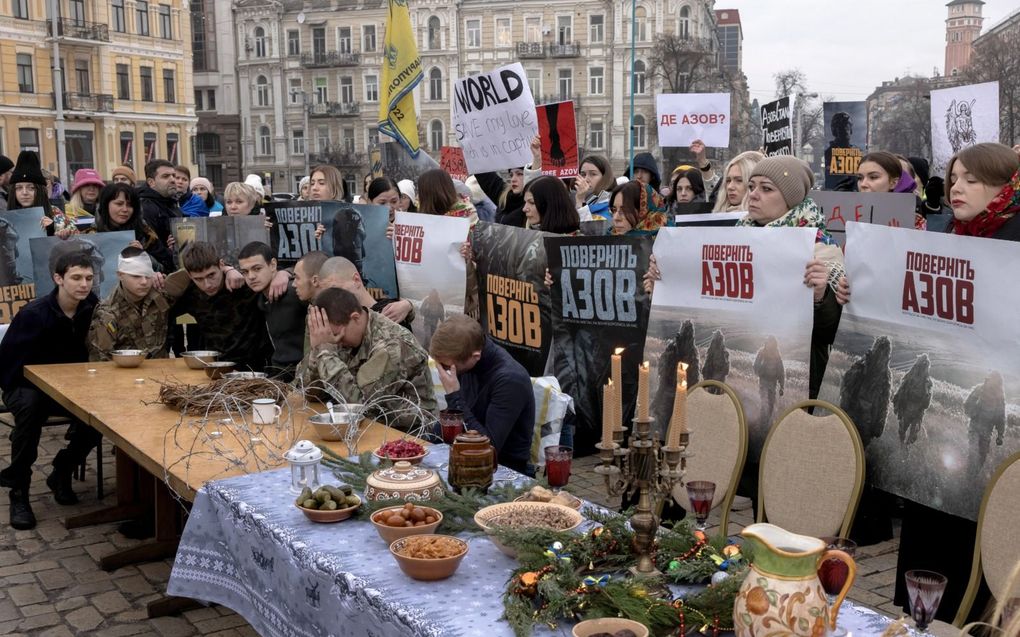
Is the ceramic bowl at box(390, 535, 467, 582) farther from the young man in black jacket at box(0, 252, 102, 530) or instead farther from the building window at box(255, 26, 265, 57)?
the building window at box(255, 26, 265, 57)

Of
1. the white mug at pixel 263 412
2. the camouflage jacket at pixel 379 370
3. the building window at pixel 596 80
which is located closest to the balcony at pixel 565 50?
the building window at pixel 596 80

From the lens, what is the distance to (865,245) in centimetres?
460

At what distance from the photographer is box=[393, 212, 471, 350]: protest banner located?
25.3 ft

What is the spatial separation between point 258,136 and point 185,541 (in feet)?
233

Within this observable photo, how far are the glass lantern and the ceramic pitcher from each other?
202cm

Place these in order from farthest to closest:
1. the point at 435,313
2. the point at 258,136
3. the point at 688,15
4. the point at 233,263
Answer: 1. the point at 258,136
2. the point at 688,15
3. the point at 233,263
4. the point at 435,313

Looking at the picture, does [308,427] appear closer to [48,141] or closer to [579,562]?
[579,562]

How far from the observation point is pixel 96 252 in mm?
8344

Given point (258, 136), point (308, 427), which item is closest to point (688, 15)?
point (258, 136)

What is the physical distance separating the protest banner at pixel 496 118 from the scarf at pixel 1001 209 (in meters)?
4.58

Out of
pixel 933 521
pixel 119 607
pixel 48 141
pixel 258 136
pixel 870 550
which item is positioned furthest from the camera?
pixel 258 136

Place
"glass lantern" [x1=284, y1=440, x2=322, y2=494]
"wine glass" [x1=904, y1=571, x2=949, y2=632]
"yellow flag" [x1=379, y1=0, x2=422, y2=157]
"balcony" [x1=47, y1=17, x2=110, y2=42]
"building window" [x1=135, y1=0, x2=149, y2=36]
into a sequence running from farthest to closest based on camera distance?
"building window" [x1=135, y1=0, x2=149, y2=36] → "balcony" [x1=47, y1=17, x2=110, y2=42] → "yellow flag" [x1=379, y1=0, x2=422, y2=157] → "glass lantern" [x1=284, y1=440, x2=322, y2=494] → "wine glass" [x1=904, y1=571, x2=949, y2=632]

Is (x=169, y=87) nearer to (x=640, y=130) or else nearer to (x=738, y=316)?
(x=640, y=130)

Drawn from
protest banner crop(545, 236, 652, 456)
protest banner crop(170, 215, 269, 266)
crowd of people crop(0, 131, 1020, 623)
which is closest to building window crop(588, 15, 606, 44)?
crowd of people crop(0, 131, 1020, 623)
